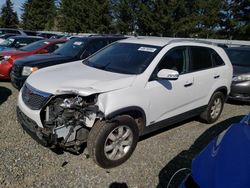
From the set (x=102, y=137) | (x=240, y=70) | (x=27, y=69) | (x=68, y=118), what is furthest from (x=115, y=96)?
(x=240, y=70)

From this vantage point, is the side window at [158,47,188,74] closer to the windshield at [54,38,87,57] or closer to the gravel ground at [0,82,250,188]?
the gravel ground at [0,82,250,188]

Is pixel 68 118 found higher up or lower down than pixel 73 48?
higher up

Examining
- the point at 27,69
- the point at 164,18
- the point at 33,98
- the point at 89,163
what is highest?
the point at 33,98

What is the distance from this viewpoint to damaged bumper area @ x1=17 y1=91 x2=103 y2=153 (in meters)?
3.89

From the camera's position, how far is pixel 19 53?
9680 millimetres

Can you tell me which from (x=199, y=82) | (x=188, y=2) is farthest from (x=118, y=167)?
(x=188, y=2)

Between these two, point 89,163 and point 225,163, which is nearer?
point 225,163

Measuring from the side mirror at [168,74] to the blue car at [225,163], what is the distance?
6.09 feet

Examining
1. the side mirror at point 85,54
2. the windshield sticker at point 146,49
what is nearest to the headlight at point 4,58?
the side mirror at point 85,54

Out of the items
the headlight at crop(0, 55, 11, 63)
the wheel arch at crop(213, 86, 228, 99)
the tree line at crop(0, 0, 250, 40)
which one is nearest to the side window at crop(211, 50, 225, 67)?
the wheel arch at crop(213, 86, 228, 99)

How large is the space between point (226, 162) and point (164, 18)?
4356 centimetres

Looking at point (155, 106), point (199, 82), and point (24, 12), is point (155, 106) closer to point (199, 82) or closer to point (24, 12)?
point (199, 82)

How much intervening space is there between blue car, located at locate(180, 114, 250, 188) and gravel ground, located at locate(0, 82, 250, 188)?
1559mm

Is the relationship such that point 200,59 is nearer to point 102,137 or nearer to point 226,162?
point 102,137
